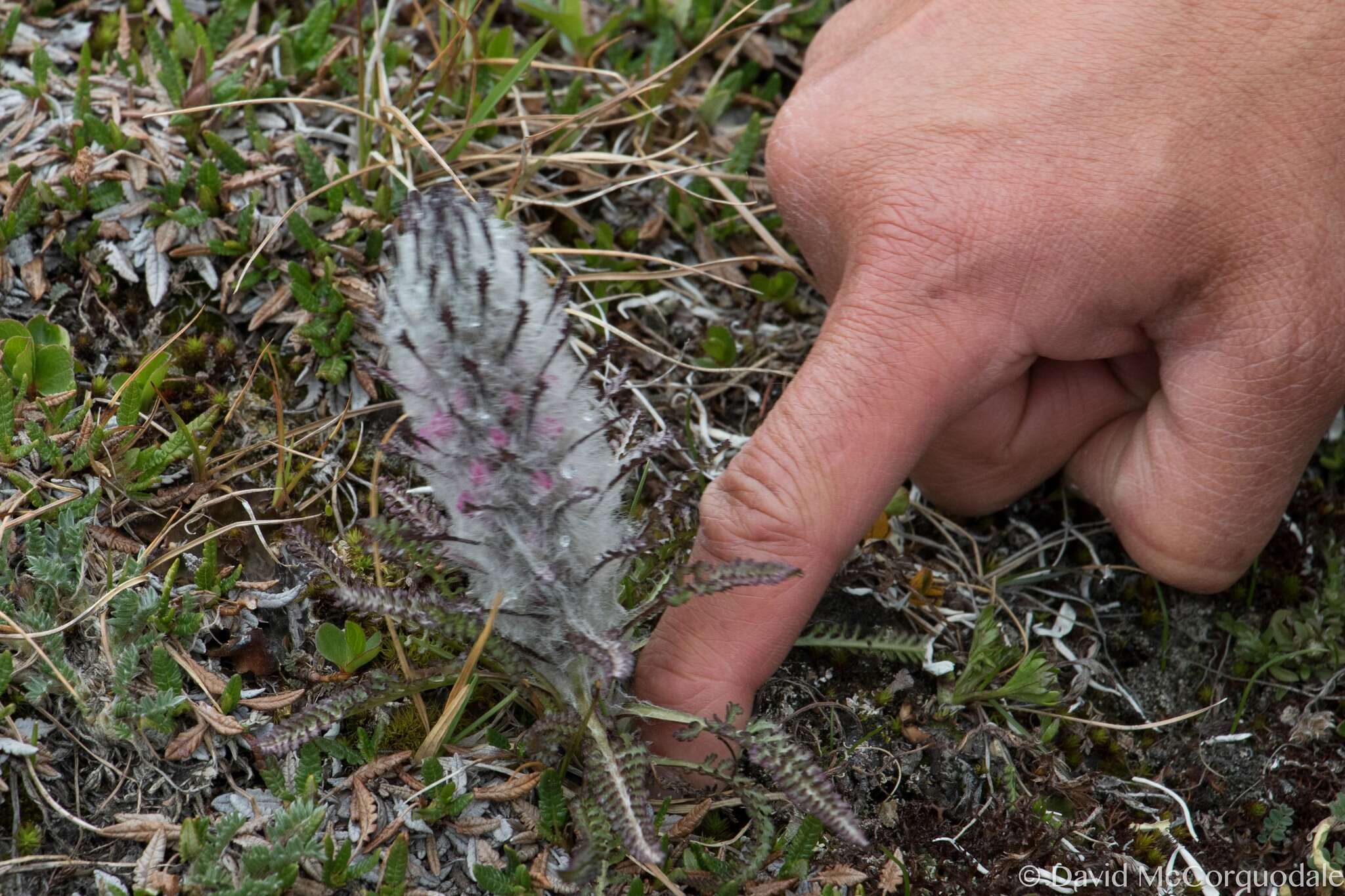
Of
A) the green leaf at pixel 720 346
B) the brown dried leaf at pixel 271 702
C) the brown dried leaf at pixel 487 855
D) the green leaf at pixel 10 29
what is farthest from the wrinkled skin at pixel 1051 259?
the green leaf at pixel 10 29

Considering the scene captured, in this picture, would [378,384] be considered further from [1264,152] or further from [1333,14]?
[1333,14]

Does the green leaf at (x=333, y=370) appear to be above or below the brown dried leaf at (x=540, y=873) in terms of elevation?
above

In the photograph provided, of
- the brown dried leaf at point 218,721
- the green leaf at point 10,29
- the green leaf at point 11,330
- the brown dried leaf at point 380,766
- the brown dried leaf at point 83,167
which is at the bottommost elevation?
the brown dried leaf at point 380,766

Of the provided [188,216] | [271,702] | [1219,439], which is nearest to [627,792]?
[271,702]

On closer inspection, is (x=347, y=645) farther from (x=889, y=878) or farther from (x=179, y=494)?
(x=889, y=878)

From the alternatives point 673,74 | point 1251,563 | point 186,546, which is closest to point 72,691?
point 186,546

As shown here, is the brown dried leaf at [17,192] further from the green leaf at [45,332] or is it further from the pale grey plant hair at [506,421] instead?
the pale grey plant hair at [506,421]
